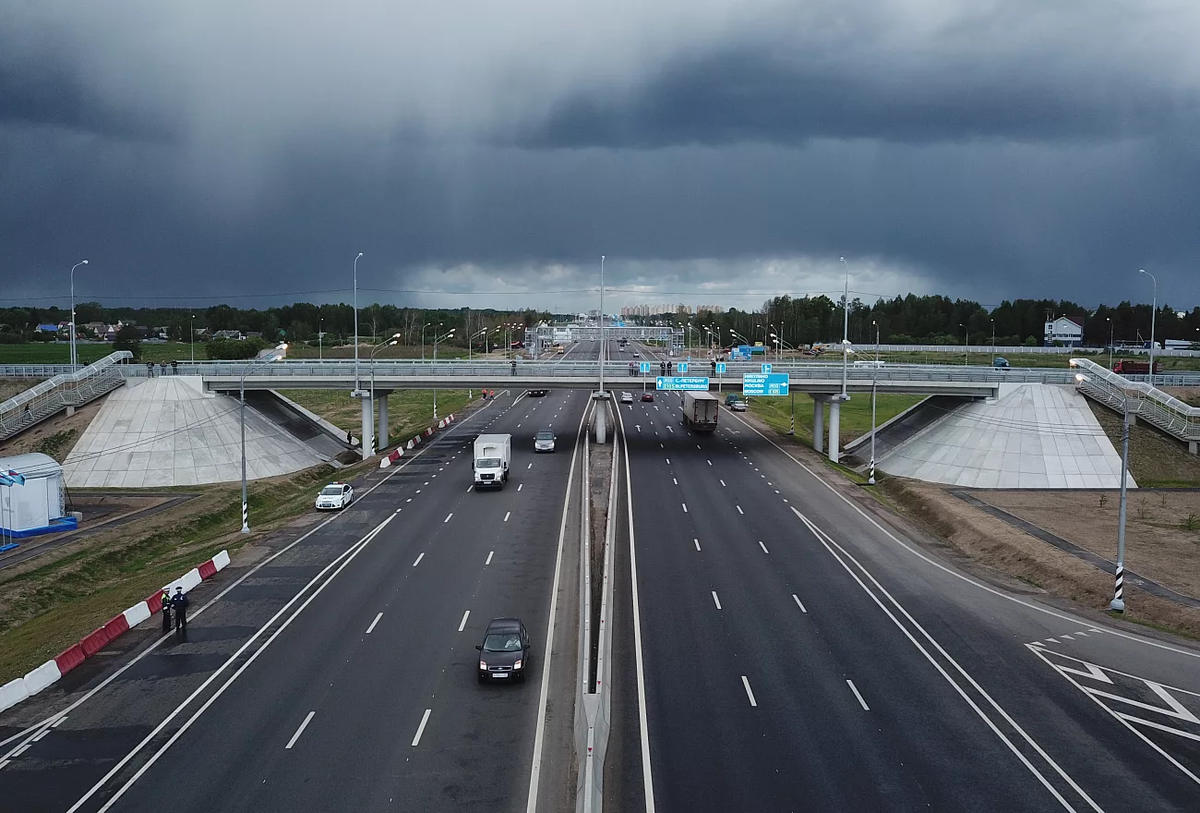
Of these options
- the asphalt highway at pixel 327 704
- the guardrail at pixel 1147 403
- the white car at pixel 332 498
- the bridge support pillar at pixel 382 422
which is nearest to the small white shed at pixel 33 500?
the white car at pixel 332 498

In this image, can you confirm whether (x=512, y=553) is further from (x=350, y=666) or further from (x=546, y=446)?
(x=546, y=446)

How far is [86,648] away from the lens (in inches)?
1195

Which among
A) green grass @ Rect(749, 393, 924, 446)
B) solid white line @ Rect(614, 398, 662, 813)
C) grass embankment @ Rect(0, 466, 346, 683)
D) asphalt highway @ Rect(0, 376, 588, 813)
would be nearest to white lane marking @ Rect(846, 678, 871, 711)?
solid white line @ Rect(614, 398, 662, 813)

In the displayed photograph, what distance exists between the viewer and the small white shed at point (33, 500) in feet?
160

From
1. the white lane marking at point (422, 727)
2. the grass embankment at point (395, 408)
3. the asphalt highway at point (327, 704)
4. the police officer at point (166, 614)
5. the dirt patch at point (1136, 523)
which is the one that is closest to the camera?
the asphalt highway at point (327, 704)

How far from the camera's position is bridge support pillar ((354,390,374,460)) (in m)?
75.2

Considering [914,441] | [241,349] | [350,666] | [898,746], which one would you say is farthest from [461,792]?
[241,349]

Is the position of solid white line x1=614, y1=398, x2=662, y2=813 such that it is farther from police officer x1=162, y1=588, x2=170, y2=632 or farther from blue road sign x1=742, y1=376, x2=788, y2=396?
blue road sign x1=742, y1=376, x2=788, y2=396

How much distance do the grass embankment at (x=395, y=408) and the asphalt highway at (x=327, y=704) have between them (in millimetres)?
48299

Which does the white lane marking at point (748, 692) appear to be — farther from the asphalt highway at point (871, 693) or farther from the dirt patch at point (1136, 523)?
the dirt patch at point (1136, 523)

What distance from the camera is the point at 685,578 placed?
39.3 meters

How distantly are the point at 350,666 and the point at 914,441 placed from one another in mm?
57613

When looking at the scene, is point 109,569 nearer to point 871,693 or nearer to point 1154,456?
point 871,693

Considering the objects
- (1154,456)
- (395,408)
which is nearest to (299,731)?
(1154,456)
